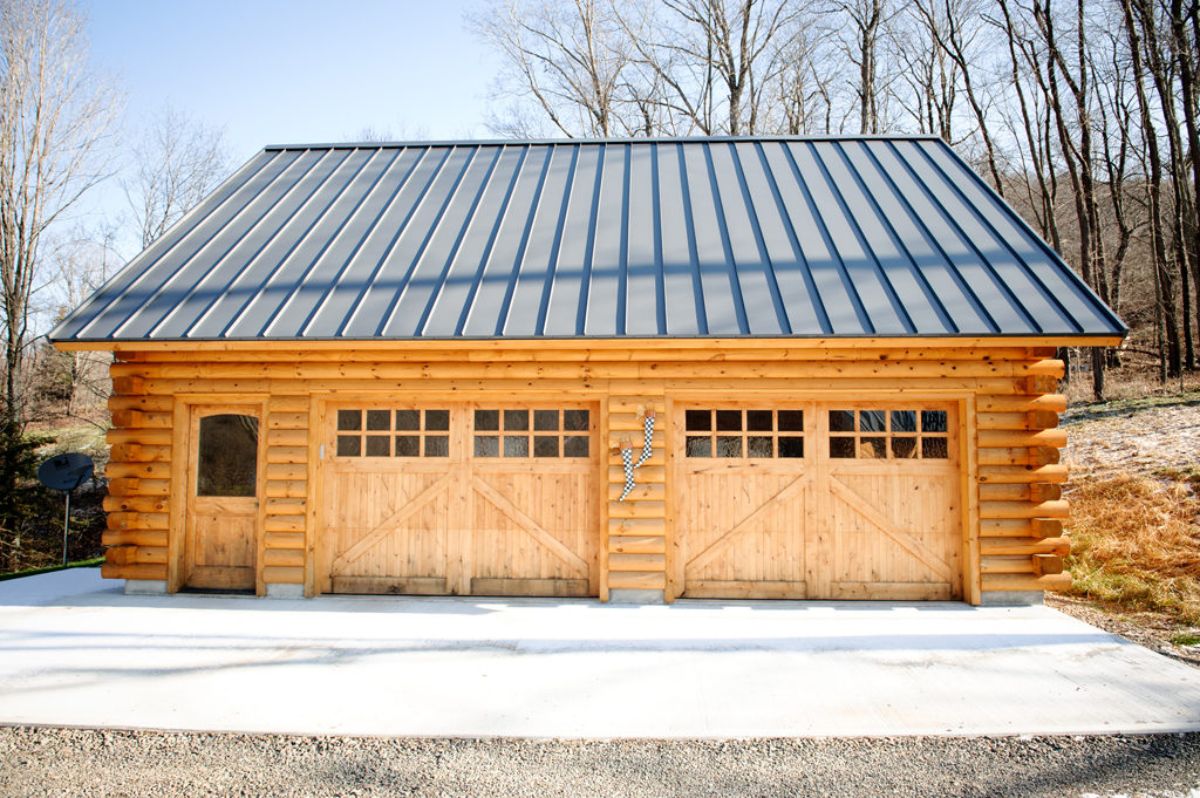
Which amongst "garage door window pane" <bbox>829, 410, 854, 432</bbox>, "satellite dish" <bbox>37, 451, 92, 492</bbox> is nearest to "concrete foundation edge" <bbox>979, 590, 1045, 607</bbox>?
"garage door window pane" <bbox>829, 410, 854, 432</bbox>

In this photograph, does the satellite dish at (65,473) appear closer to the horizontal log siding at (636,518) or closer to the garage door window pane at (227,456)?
the garage door window pane at (227,456)

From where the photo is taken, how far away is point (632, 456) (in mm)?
7168

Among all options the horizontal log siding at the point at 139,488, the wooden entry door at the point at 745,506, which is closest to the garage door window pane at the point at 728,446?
the wooden entry door at the point at 745,506

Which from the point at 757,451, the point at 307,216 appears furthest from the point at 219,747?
the point at 307,216

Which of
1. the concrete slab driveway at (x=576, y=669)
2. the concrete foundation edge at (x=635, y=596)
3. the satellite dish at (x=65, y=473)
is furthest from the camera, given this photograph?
the satellite dish at (x=65, y=473)

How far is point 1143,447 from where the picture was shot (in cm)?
1145

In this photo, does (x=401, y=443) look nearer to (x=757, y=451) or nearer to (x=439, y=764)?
(x=757, y=451)

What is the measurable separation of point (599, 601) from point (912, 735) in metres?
3.56

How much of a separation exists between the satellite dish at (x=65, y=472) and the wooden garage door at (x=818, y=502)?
28.4 ft

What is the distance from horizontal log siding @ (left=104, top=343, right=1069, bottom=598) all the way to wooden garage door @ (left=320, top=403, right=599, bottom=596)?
276mm

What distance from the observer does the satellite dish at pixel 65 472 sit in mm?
9883

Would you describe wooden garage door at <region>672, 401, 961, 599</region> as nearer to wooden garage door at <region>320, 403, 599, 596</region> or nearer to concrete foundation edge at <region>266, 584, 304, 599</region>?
wooden garage door at <region>320, 403, 599, 596</region>

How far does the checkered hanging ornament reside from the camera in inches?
281

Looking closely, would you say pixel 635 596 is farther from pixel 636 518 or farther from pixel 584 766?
pixel 584 766
